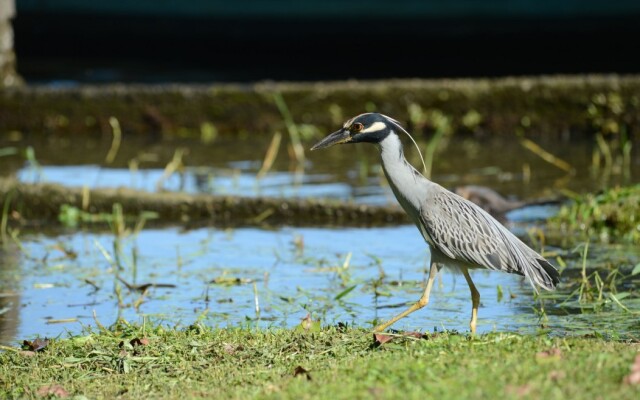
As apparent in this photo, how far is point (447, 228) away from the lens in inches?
219

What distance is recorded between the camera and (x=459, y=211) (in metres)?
5.68

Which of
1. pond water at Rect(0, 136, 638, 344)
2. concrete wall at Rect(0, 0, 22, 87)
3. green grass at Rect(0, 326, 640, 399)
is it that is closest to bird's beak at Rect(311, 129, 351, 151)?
pond water at Rect(0, 136, 638, 344)

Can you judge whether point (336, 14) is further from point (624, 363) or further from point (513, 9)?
point (624, 363)

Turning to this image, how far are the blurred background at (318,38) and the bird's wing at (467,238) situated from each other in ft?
33.8

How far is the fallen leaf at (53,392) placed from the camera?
15.6 ft

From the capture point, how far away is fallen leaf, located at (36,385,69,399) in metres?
4.74

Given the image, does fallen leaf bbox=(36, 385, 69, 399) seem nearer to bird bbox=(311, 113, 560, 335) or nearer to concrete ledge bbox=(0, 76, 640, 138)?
bird bbox=(311, 113, 560, 335)

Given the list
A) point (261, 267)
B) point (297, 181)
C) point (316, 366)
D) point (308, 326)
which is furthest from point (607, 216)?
point (316, 366)

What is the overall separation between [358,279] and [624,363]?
250 centimetres

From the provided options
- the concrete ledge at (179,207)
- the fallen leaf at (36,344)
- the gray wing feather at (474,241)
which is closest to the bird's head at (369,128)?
the gray wing feather at (474,241)

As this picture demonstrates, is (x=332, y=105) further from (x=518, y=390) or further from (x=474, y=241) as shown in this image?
(x=518, y=390)

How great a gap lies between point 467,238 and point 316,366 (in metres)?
1.11

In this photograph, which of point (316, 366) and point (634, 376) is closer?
point (634, 376)

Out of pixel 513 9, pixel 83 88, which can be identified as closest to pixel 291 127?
pixel 83 88
